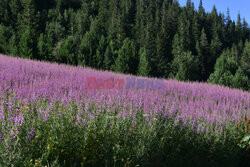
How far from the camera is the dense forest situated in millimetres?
29875

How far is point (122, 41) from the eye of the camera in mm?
45625

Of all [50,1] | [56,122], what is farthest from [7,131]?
[50,1]

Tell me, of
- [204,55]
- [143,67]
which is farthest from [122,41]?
[204,55]

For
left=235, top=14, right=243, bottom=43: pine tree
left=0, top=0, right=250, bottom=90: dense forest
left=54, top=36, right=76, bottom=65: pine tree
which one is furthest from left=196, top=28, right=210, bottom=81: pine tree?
left=235, top=14, right=243, bottom=43: pine tree

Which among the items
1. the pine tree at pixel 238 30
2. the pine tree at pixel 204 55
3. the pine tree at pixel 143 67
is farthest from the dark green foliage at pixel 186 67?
the pine tree at pixel 238 30

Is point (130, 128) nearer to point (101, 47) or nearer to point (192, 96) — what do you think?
point (192, 96)

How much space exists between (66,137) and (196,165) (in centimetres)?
189

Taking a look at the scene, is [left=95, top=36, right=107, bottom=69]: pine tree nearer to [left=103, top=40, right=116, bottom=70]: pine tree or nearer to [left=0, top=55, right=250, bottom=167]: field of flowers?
[left=103, top=40, right=116, bottom=70]: pine tree

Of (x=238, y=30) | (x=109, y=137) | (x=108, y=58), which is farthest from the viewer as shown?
(x=238, y=30)

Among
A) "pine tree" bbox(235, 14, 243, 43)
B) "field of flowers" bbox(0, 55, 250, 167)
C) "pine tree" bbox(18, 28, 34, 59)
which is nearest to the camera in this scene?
"field of flowers" bbox(0, 55, 250, 167)

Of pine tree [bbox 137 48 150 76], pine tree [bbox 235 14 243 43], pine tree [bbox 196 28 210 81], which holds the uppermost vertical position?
pine tree [bbox 235 14 243 43]

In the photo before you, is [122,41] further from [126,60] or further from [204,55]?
[204,55]

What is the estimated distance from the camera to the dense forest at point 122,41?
98.0ft

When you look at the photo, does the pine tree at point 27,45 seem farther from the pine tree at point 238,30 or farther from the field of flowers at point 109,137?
the pine tree at point 238,30
